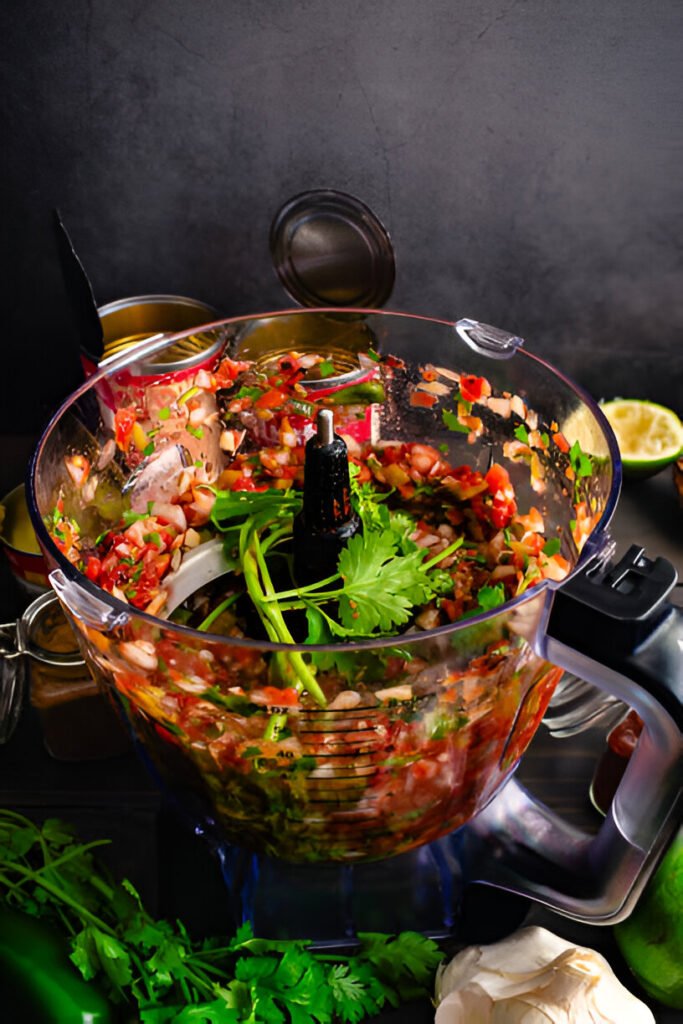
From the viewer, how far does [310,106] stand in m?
1.13

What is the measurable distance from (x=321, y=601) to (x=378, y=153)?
1.92 ft

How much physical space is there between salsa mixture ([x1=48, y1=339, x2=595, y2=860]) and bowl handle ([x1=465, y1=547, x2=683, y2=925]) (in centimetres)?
5

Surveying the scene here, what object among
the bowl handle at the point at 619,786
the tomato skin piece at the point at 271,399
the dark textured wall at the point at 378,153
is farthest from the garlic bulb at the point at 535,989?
the dark textured wall at the point at 378,153

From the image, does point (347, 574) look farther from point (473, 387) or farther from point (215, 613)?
point (473, 387)

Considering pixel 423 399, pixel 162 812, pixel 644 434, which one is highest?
pixel 423 399

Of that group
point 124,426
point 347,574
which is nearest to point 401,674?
point 347,574

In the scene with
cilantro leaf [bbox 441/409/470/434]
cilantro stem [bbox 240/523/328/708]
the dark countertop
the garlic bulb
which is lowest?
the dark countertop

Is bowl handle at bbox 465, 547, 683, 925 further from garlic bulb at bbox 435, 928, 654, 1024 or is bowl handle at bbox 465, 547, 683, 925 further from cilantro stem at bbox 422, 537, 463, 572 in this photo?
cilantro stem at bbox 422, 537, 463, 572

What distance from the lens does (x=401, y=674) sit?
2.25 feet

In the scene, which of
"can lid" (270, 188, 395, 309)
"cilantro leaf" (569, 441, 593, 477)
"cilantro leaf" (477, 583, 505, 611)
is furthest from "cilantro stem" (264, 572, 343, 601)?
"can lid" (270, 188, 395, 309)

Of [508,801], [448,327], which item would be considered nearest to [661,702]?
[508,801]

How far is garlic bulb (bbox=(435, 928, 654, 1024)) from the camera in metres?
0.76

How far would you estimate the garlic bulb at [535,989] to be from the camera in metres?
0.76

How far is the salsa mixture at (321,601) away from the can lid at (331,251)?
221 millimetres
